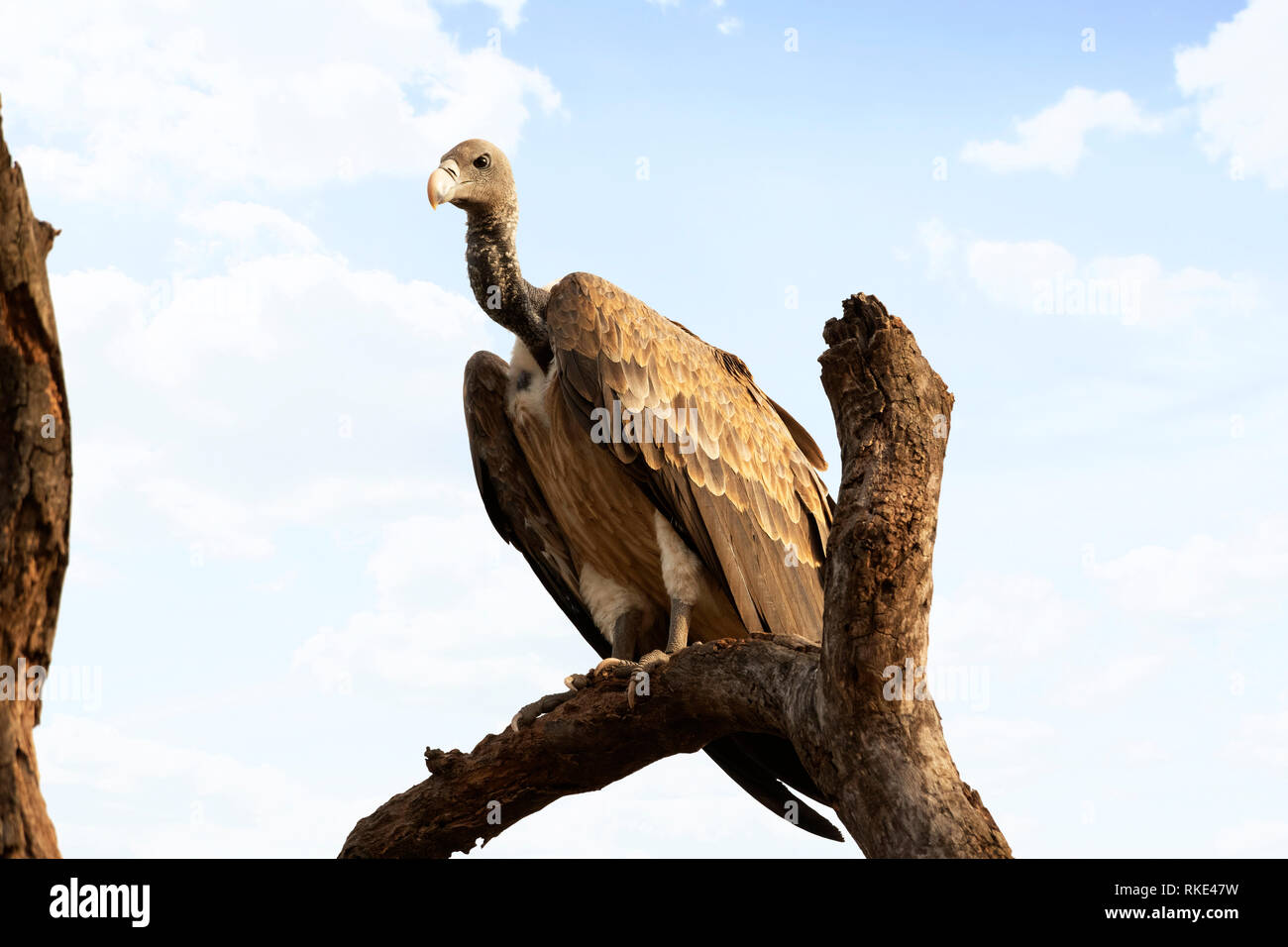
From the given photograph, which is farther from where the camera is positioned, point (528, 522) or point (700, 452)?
point (528, 522)

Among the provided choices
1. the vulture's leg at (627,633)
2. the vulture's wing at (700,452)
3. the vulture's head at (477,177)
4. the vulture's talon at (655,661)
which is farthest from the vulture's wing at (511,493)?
the vulture's talon at (655,661)

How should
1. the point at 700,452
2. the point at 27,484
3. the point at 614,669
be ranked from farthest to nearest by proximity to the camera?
the point at 700,452, the point at 614,669, the point at 27,484

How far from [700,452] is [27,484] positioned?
379 centimetres

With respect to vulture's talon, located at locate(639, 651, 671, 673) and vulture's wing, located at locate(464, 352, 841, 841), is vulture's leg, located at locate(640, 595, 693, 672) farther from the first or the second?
vulture's wing, located at locate(464, 352, 841, 841)

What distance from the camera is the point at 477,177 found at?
7.20 meters

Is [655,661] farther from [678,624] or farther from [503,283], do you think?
[503,283]

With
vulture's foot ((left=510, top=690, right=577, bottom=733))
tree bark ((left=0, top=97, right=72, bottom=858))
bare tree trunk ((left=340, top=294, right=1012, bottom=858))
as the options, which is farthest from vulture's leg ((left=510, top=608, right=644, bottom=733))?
tree bark ((left=0, top=97, right=72, bottom=858))

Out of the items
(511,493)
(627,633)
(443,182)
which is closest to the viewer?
(443,182)

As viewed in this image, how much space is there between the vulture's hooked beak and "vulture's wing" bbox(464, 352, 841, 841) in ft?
3.09

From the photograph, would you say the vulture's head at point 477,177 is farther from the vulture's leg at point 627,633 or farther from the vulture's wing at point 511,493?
the vulture's leg at point 627,633

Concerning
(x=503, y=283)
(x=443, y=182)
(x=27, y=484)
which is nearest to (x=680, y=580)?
(x=503, y=283)

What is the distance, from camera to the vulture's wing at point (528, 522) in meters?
6.95

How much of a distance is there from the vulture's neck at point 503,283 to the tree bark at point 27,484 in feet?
11.2
